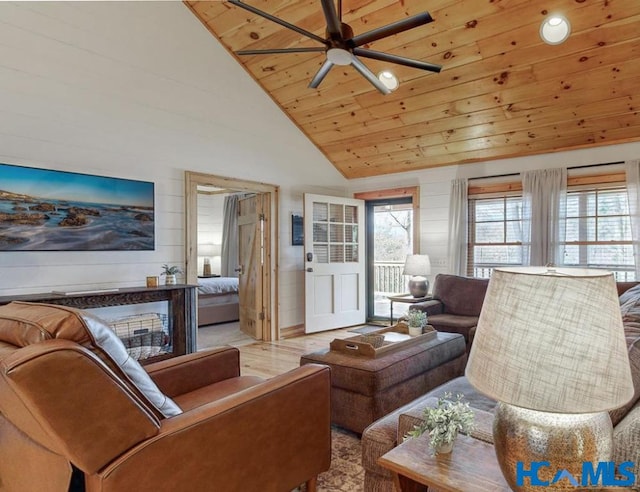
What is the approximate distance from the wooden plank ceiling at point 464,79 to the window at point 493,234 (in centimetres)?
62

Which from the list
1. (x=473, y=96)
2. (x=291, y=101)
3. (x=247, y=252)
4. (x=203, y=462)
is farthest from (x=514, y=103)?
(x=203, y=462)

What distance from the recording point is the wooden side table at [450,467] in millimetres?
1068

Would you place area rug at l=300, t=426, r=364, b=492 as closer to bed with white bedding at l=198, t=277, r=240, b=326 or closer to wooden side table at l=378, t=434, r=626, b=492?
wooden side table at l=378, t=434, r=626, b=492

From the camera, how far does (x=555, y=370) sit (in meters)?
0.87

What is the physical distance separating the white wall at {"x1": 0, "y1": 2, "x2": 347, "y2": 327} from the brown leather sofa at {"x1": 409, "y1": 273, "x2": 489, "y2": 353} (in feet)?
8.31

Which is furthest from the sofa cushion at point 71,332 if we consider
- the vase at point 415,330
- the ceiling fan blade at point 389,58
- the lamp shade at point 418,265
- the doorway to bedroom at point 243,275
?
the lamp shade at point 418,265

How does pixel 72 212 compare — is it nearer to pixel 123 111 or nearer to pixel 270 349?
pixel 123 111

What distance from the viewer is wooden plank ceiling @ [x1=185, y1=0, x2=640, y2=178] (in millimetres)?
3410

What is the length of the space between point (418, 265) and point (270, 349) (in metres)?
2.12

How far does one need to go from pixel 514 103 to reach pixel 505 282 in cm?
388

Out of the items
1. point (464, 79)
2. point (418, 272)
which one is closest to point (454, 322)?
point (418, 272)

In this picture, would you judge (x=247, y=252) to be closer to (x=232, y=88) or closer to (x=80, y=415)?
(x=232, y=88)

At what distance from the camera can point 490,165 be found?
5180 mm

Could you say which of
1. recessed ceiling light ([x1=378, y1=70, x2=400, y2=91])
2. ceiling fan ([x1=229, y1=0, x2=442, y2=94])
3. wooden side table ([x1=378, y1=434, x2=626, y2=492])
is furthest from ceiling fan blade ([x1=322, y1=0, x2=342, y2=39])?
wooden side table ([x1=378, y1=434, x2=626, y2=492])
